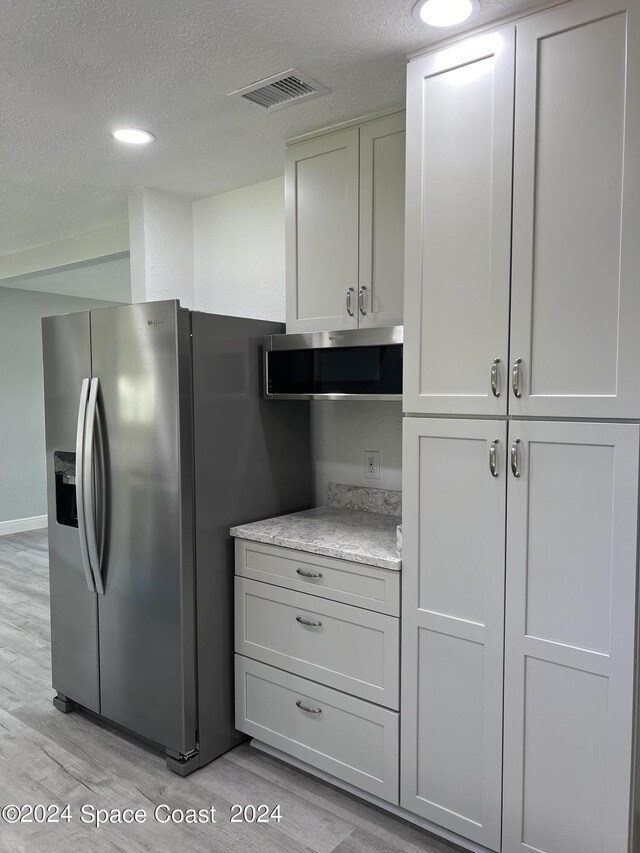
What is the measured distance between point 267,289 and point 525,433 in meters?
1.79

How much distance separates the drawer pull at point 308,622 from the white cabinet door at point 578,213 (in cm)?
107

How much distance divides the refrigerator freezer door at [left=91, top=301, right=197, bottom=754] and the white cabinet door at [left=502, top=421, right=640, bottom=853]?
3.91ft

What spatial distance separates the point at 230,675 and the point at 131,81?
2.24 metres

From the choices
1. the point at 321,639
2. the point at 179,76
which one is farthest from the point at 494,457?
the point at 179,76

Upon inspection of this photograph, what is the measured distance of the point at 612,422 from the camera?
5.41 ft

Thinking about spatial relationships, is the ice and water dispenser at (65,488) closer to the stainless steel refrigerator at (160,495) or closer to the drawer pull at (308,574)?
the stainless steel refrigerator at (160,495)

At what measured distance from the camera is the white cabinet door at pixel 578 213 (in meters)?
1.61

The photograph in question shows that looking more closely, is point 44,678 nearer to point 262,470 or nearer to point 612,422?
point 262,470

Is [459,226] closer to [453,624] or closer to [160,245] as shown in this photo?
[453,624]

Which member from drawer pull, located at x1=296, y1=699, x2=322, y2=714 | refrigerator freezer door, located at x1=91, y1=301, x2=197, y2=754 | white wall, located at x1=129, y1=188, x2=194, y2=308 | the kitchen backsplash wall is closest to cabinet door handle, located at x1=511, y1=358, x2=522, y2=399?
the kitchen backsplash wall

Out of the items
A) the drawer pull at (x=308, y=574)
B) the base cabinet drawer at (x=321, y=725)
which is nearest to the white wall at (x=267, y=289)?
the drawer pull at (x=308, y=574)

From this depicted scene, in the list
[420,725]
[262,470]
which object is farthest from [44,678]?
[420,725]

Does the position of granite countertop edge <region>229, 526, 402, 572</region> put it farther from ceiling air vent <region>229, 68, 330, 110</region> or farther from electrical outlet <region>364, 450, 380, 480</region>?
ceiling air vent <region>229, 68, 330, 110</region>

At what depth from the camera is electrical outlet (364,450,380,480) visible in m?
2.80
